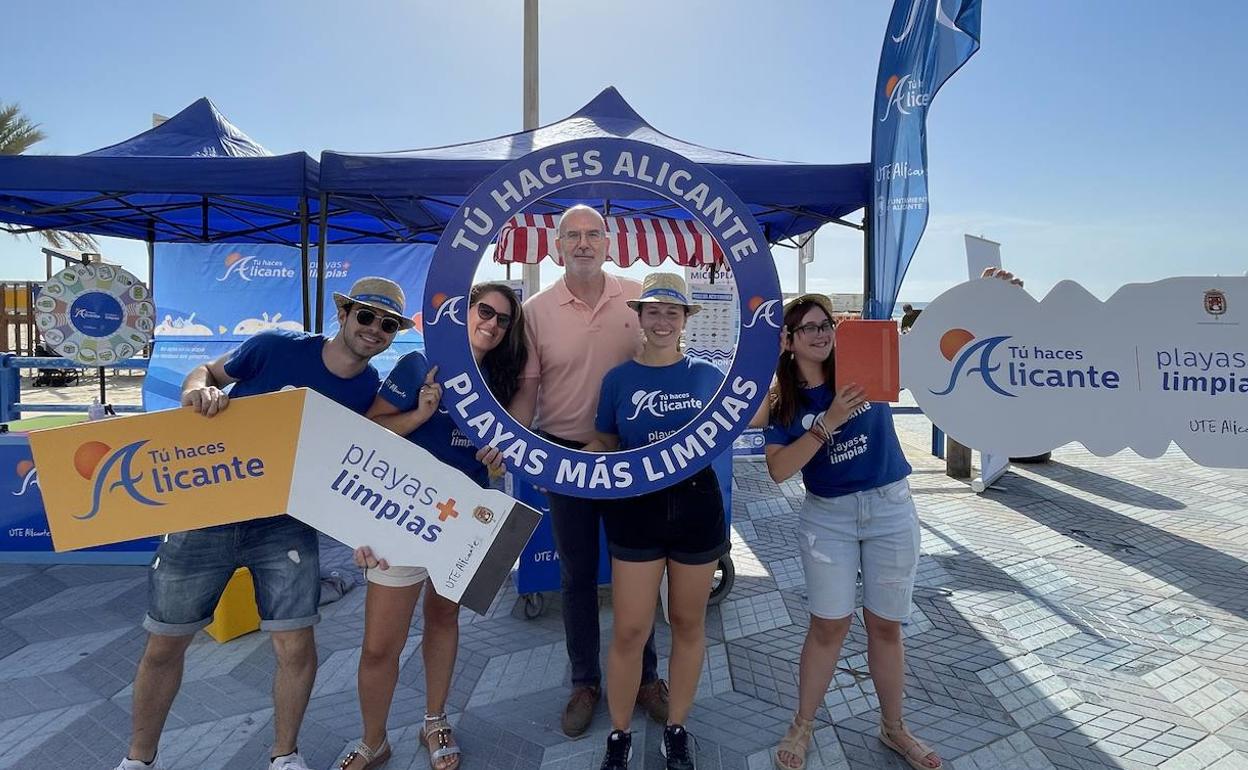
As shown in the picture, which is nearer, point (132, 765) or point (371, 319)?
point (371, 319)

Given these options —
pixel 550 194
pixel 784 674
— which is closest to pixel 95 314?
pixel 550 194

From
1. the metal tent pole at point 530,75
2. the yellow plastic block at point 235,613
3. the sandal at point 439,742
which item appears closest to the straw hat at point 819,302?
the sandal at point 439,742

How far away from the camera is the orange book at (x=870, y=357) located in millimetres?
1897

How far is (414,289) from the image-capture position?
795cm

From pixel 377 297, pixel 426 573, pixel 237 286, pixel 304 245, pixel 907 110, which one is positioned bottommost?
pixel 426 573

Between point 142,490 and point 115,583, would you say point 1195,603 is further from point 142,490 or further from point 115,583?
point 115,583

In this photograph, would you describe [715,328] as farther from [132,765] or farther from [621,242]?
[132,765]

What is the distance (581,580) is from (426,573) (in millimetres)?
656

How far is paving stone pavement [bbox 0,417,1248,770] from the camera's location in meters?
2.38

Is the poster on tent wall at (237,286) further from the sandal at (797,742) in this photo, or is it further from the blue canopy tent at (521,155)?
the sandal at (797,742)

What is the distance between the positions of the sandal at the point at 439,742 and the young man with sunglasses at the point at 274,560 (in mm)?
400

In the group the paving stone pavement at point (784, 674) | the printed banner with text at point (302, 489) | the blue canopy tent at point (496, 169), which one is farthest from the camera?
the blue canopy tent at point (496, 169)

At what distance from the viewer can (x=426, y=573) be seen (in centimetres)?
208

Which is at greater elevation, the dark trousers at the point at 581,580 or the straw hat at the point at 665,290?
the straw hat at the point at 665,290
